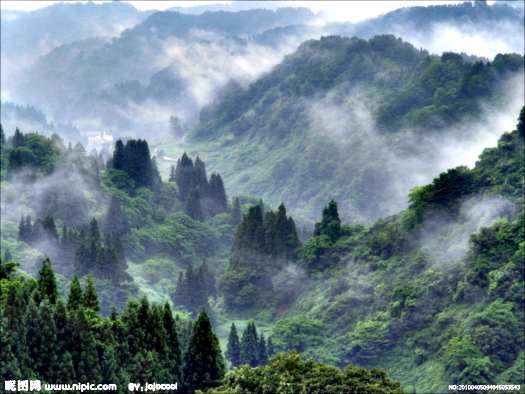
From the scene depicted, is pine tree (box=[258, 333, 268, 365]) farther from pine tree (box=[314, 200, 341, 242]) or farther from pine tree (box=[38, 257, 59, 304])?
pine tree (box=[38, 257, 59, 304])

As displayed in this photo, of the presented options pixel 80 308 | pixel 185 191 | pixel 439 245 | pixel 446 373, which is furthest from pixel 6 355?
pixel 185 191

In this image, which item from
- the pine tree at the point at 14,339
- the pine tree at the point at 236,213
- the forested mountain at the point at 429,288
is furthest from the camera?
the pine tree at the point at 236,213

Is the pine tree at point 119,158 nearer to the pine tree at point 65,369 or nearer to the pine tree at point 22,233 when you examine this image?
the pine tree at point 22,233

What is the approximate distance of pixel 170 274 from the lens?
138 m

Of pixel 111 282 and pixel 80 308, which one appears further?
pixel 111 282

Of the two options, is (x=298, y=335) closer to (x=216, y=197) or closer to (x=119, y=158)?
(x=119, y=158)

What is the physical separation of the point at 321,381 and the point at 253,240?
73870 millimetres

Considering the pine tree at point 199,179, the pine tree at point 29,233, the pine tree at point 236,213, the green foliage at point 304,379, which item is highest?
the pine tree at point 199,179

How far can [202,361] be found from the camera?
62781 millimetres

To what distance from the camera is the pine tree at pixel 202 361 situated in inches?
2462

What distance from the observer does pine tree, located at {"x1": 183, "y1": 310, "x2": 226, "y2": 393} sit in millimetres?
62531

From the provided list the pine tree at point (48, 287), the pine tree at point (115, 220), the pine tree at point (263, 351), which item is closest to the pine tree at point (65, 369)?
the pine tree at point (48, 287)

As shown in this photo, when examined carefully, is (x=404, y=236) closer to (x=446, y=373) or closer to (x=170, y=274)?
(x=446, y=373)

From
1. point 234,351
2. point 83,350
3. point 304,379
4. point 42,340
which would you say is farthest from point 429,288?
point 42,340
